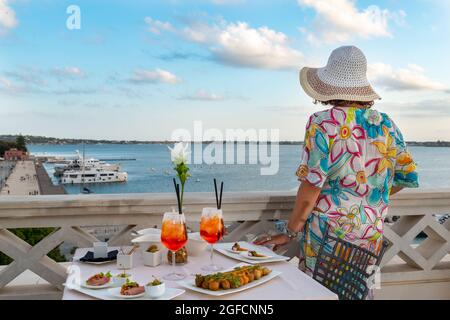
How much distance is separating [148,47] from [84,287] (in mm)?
71698

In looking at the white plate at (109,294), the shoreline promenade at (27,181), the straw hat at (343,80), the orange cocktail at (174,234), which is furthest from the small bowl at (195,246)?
the shoreline promenade at (27,181)

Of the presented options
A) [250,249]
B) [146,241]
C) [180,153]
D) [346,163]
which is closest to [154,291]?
[146,241]

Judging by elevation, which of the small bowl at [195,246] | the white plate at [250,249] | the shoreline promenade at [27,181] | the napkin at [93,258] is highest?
the small bowl at [195,246]

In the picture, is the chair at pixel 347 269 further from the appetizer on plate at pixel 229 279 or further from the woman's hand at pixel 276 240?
the appetizer on plate at pixel 229 279

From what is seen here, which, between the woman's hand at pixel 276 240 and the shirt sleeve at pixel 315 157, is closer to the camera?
the shirt sleeve at pixel 315 157

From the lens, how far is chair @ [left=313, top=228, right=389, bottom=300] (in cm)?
202

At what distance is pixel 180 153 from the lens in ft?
6.27

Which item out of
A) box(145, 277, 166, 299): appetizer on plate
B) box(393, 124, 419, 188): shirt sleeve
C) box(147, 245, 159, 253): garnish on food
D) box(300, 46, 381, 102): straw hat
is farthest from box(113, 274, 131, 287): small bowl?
box(393, 124, 419, 188): shirt sleeve

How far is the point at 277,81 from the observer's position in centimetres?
6209

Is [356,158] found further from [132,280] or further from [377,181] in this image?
[132,280]

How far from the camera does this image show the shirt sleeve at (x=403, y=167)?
225cm

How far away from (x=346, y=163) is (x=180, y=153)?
2.47 ft
